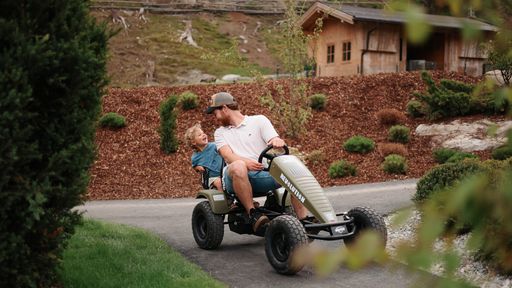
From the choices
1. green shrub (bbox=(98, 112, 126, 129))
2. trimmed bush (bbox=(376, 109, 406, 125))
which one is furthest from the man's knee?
trimmed bush (bbox=(376, 109, 406, 125))

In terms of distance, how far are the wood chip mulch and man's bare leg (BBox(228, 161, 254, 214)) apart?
701 cm

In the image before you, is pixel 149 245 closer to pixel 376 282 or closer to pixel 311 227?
pixel 311 227

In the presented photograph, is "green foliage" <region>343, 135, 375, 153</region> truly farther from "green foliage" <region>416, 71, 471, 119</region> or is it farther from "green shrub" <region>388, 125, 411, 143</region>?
"green foliage" <region>416, 71, 471, 119</region>

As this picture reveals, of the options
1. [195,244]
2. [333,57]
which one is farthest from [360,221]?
[333,57]

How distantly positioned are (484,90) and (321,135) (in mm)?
16178

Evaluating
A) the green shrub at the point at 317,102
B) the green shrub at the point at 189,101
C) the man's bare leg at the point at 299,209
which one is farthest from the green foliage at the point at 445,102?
the man's bare leg at the point at 299,209

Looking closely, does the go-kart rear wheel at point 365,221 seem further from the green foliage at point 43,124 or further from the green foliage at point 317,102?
the green foliage at point 317,102

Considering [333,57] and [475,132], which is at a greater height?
[333,57]

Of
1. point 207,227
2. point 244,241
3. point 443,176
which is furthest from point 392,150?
point 207,227

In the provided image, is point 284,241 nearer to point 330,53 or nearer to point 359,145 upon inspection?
point 359,145

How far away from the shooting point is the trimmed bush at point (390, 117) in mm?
18406

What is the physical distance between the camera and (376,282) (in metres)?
6.08

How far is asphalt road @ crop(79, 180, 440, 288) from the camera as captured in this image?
6094mm

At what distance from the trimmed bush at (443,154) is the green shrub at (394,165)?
39.5 inches
